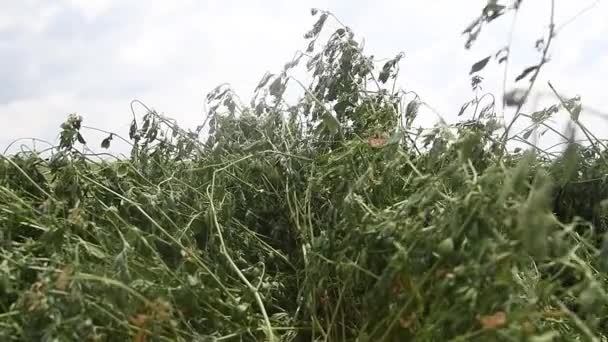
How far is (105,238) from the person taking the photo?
3.63ft

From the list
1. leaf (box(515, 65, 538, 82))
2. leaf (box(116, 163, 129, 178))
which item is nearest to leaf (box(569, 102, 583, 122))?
leaf (box(515, 65, 538, 82))

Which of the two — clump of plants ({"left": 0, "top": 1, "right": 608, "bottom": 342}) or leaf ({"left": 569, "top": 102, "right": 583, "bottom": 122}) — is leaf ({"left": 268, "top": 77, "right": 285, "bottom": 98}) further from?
leaf ({"left": 569, "top": 102, "right": 583, "bottom": 122})

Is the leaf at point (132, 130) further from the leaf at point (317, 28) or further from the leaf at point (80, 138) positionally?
the leaf at point (317, 28)

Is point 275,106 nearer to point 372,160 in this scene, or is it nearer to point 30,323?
point 372,160

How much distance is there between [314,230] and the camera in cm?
129

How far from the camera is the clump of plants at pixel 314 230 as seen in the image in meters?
0.82

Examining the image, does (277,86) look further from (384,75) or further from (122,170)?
(122,170)

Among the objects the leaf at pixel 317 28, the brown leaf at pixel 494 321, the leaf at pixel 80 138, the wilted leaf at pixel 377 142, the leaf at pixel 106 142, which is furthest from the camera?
the leaf at pixel 317 28

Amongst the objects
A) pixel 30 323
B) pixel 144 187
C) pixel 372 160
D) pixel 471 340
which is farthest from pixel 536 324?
pixel 144 187

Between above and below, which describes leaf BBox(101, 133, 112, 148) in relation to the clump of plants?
above

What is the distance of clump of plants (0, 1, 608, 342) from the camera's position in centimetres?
82

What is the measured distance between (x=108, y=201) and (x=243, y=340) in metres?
0.44

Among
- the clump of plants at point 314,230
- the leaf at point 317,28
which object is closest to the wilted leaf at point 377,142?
the clump of plants at point 314,230

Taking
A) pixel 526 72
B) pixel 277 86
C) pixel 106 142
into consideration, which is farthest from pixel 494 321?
pixel 106 142
